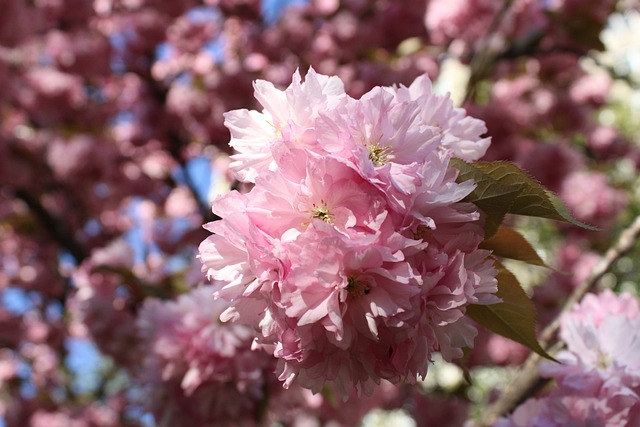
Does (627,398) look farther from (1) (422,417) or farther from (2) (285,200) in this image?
(1) (422,417)

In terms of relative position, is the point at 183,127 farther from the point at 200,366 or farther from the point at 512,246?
the point at 512,246

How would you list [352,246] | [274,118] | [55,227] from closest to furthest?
[352,246] < [274,118] < [55,227]

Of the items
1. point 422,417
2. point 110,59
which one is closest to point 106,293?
point 422,417

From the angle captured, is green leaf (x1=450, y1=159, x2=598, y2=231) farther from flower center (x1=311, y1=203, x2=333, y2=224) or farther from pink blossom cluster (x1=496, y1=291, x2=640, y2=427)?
pink blossom cluster (x1=496, y1=291, x2=640, y2=427)

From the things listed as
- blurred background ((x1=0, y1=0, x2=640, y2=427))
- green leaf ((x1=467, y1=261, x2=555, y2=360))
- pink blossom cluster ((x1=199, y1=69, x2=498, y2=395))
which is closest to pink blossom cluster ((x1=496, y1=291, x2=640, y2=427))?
green leaf ((x1=467, y1=261, x2=555, y2=360))

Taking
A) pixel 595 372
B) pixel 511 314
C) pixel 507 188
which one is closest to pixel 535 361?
pixel 595 372

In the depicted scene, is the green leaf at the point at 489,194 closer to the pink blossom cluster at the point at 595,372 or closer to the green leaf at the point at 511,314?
the green leaf at the point at 511,314
